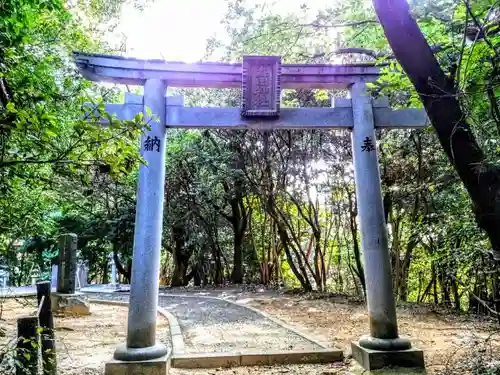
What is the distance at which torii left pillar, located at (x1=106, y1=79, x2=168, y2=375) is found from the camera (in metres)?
4.26

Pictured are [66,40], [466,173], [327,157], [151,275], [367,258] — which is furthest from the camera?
[327,157]

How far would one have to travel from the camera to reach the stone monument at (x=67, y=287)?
29.3 ft

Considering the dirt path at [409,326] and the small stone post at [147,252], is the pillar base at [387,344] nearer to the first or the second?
the dirt path at [409,326]

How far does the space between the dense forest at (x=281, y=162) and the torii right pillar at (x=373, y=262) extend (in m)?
0.56

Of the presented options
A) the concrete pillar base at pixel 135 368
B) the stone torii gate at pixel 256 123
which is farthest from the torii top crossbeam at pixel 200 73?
the concrete pillar base at pixel 135 368

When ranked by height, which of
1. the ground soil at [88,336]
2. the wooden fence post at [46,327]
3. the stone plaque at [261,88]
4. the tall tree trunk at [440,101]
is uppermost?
the stone plaque at [261,88]

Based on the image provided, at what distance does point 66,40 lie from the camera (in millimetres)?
6754

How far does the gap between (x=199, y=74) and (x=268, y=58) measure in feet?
2.95

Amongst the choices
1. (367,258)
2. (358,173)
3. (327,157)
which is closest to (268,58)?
(358,173)

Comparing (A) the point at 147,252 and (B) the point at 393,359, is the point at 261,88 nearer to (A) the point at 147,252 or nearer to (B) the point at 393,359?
(A) the point at 147,252

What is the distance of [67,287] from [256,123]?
6.85m

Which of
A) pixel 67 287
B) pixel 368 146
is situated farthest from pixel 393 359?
pixel 67 287

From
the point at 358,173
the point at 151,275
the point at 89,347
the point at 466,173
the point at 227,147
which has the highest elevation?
the point at 227,147

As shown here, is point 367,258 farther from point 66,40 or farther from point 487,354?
point 66,40
